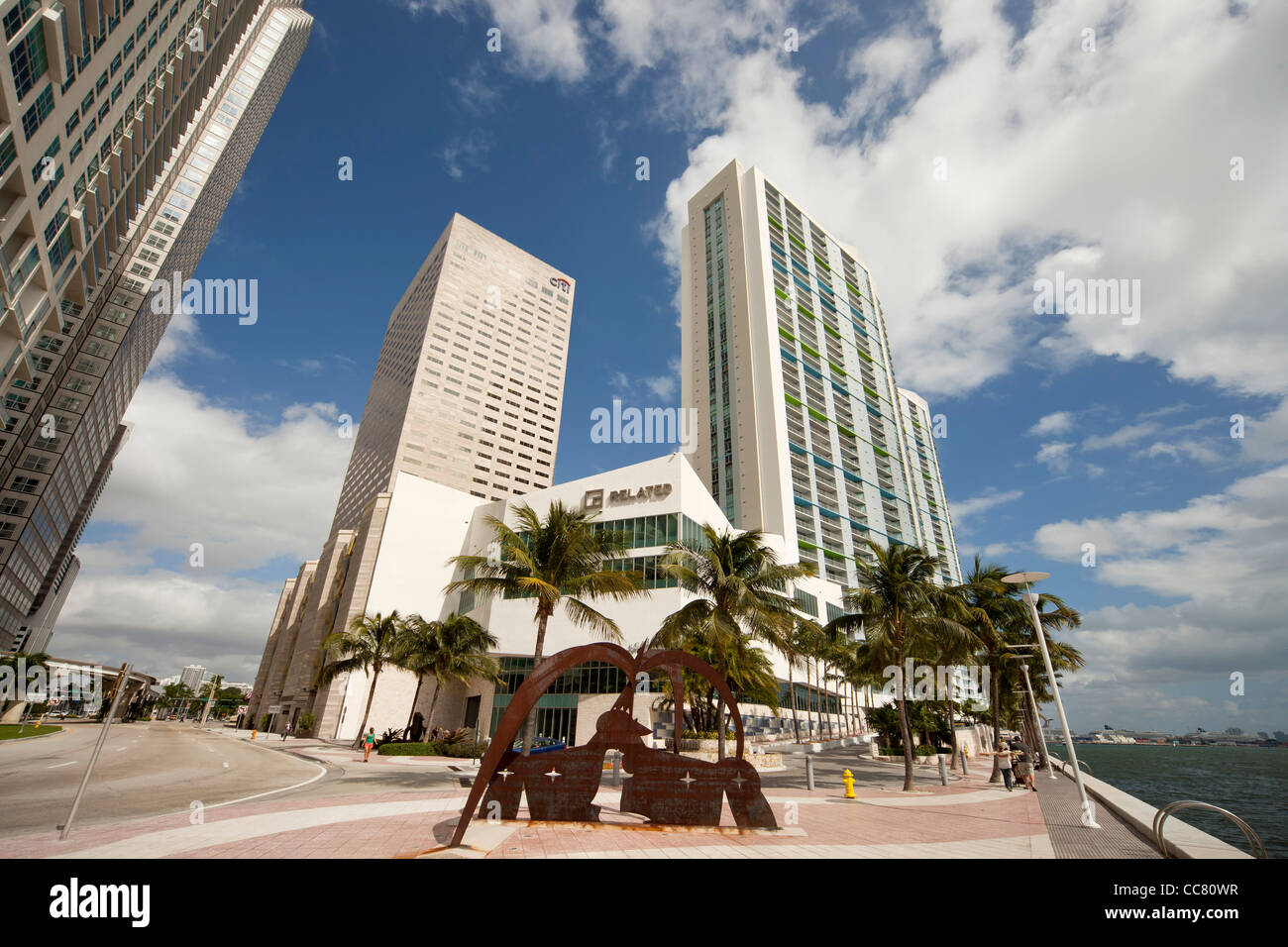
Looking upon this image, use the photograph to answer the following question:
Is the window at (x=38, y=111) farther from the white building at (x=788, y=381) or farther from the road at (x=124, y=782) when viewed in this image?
the white building at (x=788, y=381)

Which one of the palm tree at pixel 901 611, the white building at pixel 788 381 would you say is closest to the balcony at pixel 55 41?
the palm tree at pixel 901 611

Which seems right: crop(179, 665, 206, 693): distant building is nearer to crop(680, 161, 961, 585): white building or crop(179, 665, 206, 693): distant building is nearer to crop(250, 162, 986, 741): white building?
crop(250, 162, 986, 741): white building

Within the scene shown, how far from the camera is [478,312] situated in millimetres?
110750

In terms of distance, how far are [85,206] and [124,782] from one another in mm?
Result: 28451

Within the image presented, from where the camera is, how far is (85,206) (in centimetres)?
2867

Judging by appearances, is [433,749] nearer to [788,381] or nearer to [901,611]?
[901,611]

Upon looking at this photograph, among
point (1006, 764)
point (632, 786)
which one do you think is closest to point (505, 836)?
point (632, 786)

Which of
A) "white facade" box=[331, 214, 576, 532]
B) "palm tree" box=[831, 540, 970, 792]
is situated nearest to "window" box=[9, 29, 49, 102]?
"palm tree" box=[831, 540, 970, 792]

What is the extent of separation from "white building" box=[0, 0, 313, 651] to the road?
16.8 meters

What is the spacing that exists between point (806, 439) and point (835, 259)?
140ft
